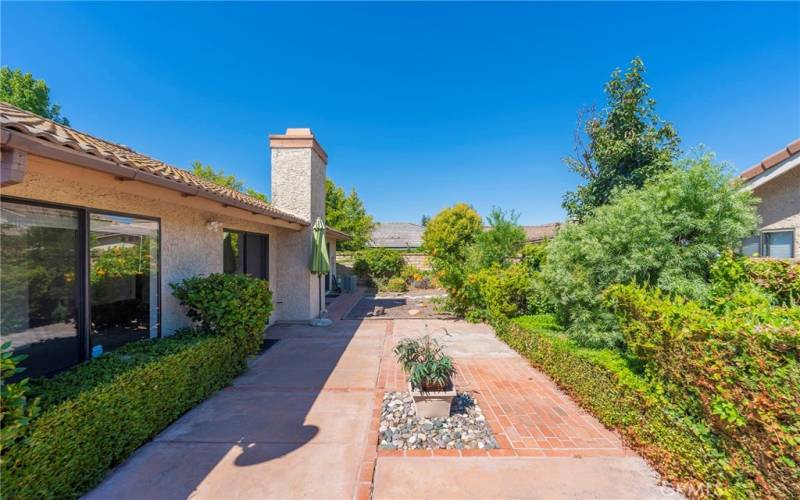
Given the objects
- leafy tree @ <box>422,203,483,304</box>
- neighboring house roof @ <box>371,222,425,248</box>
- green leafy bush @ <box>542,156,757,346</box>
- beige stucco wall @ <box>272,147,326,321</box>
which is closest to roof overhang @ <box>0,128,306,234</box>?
beige stucco wall @ <box>272,147,326,321</box>

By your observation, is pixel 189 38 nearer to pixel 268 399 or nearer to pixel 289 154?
pixel 289 154

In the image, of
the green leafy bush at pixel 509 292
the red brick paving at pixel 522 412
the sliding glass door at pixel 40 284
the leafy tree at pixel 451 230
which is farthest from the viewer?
the leafy tree at pixel 451 230

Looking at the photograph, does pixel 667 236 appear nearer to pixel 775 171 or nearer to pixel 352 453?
pixel 775 171

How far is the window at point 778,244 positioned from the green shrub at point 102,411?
531 inches

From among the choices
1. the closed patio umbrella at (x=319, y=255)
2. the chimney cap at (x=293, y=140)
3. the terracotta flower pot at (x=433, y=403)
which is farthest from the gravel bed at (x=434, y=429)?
the chimney cap at (x=293, y=140)

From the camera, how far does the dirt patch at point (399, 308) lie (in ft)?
43.4

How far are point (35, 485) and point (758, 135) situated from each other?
1930 centimetres

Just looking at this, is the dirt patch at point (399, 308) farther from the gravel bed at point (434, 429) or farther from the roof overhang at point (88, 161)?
the roof overhang at point (88, 161)

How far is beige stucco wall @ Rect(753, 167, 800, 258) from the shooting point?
7.73 meters

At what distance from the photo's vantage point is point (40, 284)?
4.04 m

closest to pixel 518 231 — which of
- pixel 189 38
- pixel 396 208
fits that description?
pixel 189 38

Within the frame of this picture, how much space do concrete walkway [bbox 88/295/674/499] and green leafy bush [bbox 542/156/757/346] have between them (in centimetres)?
205

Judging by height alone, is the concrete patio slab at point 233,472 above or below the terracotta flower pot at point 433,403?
below

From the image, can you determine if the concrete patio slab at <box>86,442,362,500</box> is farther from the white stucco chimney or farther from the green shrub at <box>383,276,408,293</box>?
the green shrub at <box>383,276,408,293</box>
